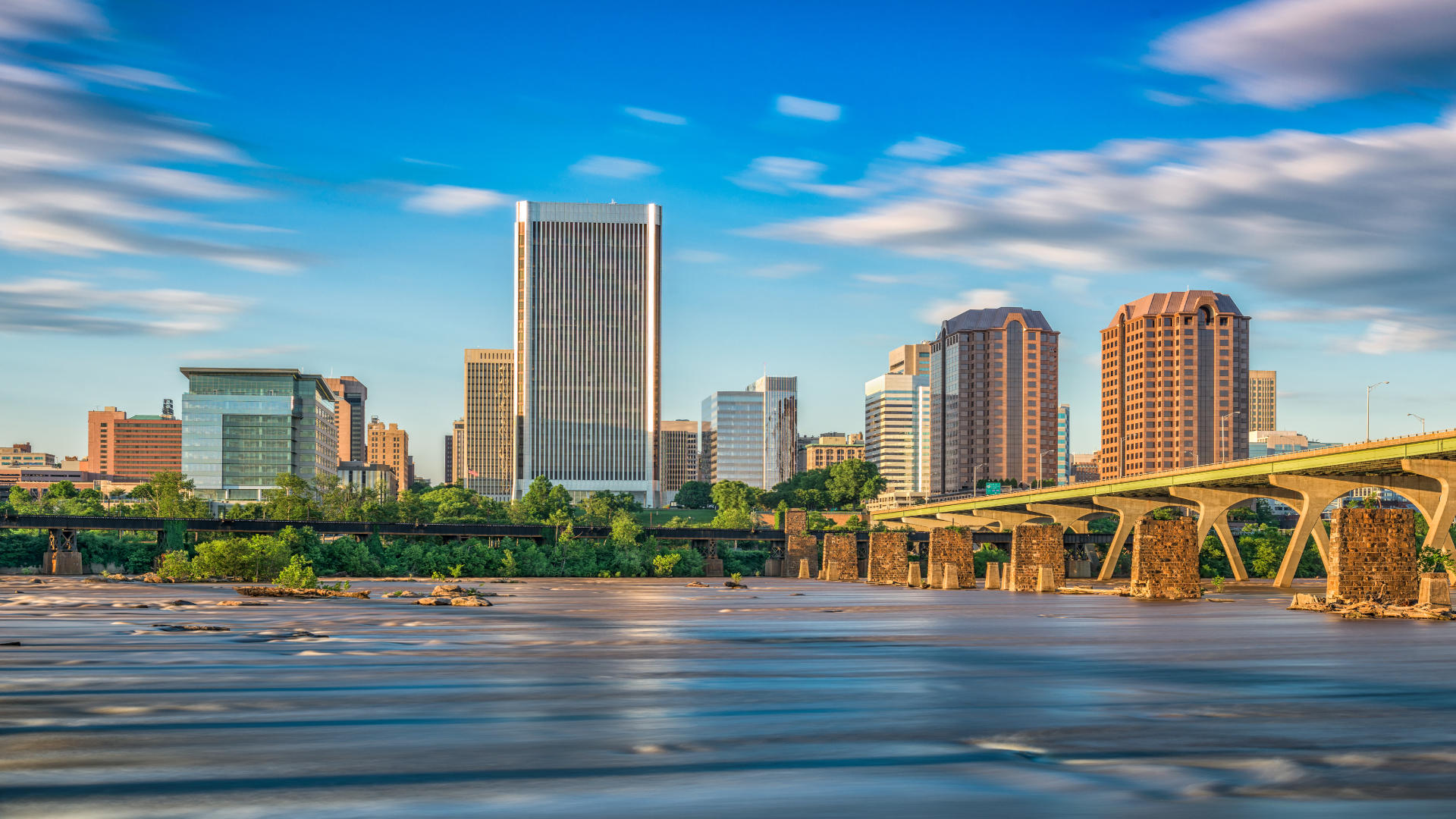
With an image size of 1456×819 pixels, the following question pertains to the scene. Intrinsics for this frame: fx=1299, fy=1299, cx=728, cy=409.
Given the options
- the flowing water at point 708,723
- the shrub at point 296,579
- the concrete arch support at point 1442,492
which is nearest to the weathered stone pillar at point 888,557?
the concrete arch support at point 1442,492

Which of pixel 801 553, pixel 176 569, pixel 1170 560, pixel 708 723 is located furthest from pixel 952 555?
pixel 708 723

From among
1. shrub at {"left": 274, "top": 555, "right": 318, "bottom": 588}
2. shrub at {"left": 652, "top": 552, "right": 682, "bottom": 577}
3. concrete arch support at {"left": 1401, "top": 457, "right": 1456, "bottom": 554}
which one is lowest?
shrub at {"left": 652, "top": 552, "right": 682, "bottom": 577}

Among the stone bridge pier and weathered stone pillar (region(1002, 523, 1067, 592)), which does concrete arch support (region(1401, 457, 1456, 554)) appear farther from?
the stone bridge pier

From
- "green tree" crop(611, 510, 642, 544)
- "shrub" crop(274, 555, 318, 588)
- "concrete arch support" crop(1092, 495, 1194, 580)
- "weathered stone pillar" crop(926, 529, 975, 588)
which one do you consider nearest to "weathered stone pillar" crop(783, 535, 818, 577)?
"green tree" crop(611, 510, 642, 544)

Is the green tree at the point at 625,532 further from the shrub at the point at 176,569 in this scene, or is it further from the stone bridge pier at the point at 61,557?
the stone bridge pier at the point at 61,557

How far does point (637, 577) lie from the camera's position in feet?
479

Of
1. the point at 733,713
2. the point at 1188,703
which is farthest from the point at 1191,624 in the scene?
the point at 733,713

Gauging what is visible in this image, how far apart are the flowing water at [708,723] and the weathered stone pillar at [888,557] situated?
88.3 m

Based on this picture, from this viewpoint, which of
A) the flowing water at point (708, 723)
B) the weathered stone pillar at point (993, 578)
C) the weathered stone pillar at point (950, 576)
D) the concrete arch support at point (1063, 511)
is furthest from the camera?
the concrete arch support at point (1063, 511)

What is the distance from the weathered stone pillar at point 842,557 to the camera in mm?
156500

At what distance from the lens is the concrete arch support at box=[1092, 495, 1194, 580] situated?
492 feet

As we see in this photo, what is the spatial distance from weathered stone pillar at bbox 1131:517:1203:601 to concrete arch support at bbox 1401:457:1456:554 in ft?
55.3

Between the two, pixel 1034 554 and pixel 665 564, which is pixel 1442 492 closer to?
pixel 1034 554

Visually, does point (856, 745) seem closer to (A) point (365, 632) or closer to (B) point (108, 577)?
(A) point (365, 632)
